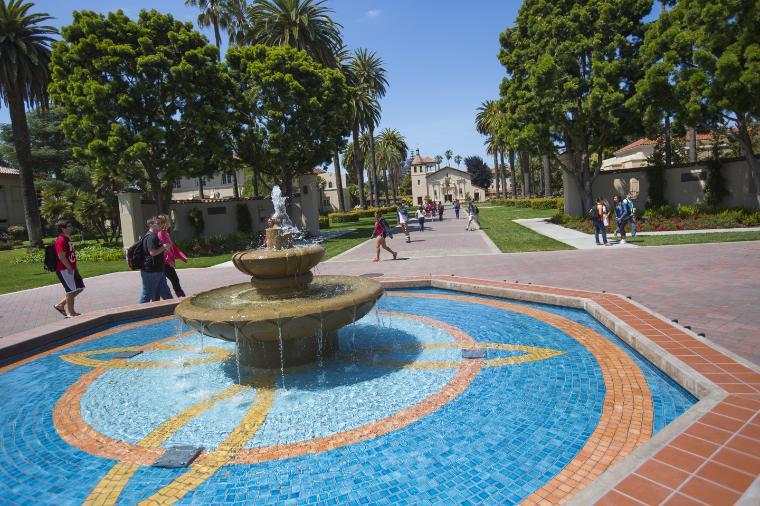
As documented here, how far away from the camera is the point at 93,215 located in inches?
1158

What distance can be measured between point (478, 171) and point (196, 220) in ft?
312

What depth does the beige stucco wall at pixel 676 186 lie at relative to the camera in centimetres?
2181

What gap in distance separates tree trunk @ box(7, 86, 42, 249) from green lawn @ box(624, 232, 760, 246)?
31836 millimetres

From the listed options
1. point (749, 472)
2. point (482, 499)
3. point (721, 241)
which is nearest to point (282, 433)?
point (482, 499)

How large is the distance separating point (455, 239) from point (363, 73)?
3422cm

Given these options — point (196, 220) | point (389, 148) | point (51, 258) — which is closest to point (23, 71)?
point (196, 220)

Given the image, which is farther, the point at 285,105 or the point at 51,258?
the point at 285,105

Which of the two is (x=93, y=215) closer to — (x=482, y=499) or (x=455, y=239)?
(x=455, y=239)

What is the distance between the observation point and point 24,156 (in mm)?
25344

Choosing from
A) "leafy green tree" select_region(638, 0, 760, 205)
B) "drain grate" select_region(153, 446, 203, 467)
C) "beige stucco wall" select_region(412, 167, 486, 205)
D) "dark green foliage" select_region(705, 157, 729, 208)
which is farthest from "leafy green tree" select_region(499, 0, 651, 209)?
"beige stucco wall" select_region(412, 167, 486, 205)

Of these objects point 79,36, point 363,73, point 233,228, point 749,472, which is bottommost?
point 749,472

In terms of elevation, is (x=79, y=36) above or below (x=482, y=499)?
above

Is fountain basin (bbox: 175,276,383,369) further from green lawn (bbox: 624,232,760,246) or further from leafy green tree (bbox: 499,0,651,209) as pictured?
leafy green tree (bbox: 499,0,651,209)

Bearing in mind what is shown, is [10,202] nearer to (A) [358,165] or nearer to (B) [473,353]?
(A) [358,165]
